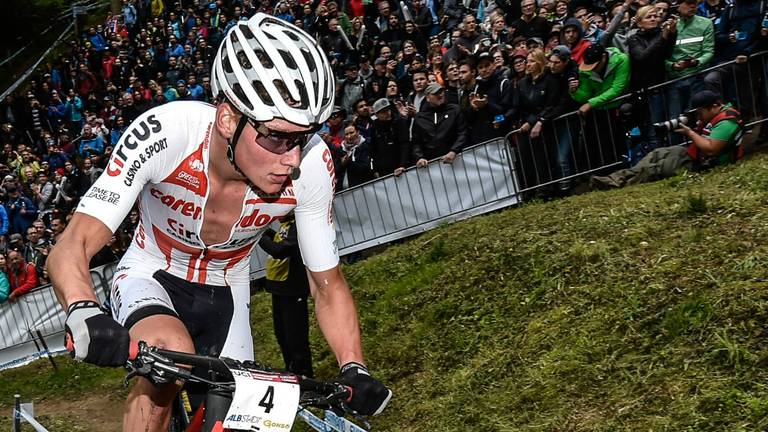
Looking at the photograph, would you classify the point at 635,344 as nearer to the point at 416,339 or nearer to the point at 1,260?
the point at 416,339

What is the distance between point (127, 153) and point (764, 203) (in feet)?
18.4

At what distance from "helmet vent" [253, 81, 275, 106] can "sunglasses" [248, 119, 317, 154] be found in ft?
0.34

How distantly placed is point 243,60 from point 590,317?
4.02 m

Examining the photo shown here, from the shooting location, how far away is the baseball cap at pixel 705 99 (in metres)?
9.88

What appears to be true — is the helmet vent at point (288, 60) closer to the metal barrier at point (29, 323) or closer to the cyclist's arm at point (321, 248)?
the cyclist's arm at point (321, 248)

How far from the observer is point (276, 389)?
3.56 meters

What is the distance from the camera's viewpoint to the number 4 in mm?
3518

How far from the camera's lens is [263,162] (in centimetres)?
417

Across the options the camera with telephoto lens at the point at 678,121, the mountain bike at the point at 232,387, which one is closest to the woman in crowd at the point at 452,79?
the camera with telephoto lens at the point at 678,121

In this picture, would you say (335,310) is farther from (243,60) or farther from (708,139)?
(708,139)

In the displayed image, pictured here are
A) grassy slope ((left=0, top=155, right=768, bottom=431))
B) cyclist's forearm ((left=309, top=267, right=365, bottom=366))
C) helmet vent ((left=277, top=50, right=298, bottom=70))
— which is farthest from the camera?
grassy slope ((left=0, top=155, right=768, bottom=431))

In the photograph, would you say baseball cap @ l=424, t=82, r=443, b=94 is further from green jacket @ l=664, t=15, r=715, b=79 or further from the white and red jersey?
the white and red jersey

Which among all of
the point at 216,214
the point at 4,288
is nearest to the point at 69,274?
the point at 216,214

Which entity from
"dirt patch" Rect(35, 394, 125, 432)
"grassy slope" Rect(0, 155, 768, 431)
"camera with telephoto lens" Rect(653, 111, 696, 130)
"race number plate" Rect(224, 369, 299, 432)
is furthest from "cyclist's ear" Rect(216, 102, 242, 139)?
"camera with telephoto lens" Rect(653, 111, 696, 130)
